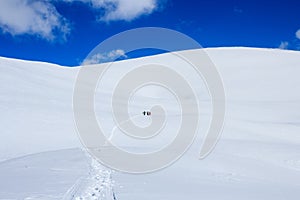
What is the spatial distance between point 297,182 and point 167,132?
28.4 feet

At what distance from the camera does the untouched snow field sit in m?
6.50

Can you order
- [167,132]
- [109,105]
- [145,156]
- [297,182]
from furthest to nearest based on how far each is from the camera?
[109,105] < [167,132] < [145,156] < [297,182]

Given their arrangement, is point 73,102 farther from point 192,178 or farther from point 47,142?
point 192,178

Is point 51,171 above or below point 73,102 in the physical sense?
below

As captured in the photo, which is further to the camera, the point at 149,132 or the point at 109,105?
the point at 109,105

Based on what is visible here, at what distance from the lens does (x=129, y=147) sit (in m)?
12.3

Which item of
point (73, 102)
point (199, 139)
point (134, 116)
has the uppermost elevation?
point (73, 102)

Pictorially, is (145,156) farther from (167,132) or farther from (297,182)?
A: (167,132)

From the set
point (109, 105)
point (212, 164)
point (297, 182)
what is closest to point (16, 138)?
point (212, 164)

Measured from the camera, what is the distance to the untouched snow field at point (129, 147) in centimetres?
650

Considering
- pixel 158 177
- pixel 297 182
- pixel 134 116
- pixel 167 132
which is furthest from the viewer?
pixel 134 116

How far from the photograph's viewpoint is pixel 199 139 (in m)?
14.5

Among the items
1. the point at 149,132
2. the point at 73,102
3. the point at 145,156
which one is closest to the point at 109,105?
the point at 73,102

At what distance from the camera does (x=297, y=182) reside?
27.6ft
